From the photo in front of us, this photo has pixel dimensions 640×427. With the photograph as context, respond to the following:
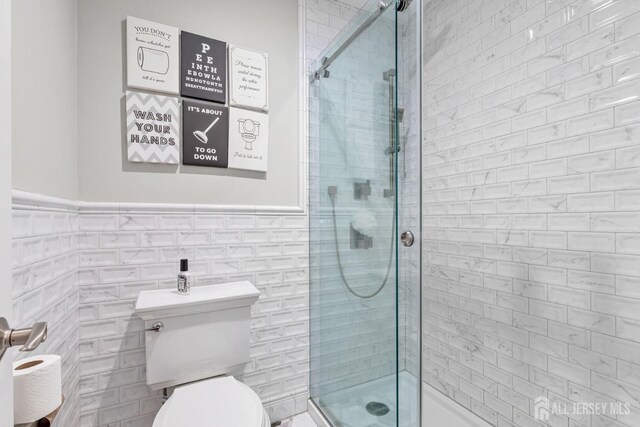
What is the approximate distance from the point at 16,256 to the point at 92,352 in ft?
2.42

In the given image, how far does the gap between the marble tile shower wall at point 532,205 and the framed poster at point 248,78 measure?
1071mm

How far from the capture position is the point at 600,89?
117 cm

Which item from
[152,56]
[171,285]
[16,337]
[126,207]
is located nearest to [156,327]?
[171,285]

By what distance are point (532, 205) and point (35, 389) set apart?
1790 millimetres

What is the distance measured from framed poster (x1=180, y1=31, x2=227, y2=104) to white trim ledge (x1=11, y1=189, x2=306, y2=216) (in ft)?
1.72

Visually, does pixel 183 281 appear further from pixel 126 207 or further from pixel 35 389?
pixel 35 389

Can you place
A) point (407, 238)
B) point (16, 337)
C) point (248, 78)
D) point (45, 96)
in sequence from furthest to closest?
1. point (248, 78)
2. point (407, 238)
3. point (45, 96)
4. point (16, 337)

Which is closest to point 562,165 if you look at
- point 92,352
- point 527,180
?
point 527,180

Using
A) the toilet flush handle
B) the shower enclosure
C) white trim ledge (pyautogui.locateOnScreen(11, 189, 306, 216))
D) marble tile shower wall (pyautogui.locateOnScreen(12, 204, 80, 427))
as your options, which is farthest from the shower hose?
marble tile shower wall (pyautogui.locateOnScreen(12, 204, 80, 427))

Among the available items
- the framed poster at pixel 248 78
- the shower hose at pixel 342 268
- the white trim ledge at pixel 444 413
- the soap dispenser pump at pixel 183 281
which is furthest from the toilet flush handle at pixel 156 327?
the white trim ledge at pixel 444 413

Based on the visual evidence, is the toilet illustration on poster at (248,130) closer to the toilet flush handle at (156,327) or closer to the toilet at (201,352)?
the toilet at (201,352)

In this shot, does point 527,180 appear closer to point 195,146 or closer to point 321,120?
point 321,120

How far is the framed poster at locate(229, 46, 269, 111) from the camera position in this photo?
1537 millimetres

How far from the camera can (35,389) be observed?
631 millimetres
